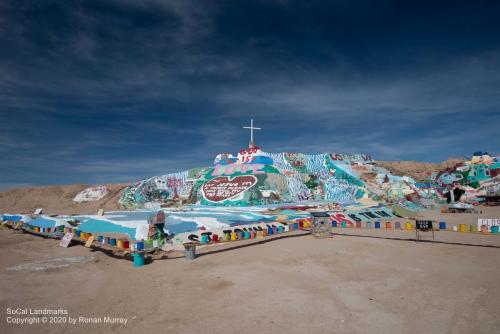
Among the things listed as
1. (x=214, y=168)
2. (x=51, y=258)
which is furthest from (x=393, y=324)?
(x=214, y=168)

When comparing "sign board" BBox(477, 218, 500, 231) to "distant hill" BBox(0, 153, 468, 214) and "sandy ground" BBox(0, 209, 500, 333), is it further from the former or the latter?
"distant hill" BBox(0, 153, 468, 214)

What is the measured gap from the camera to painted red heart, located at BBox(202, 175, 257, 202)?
3638 centimetres

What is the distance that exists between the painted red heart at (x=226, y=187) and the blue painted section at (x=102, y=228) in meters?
17.9

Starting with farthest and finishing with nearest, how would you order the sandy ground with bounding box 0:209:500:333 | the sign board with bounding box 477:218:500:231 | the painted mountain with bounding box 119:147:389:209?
the painted mountain with bounding box 119:147:389:209, the sign board with bounding box 477:218:500:231, the sandy ground with bounding box 0:209:500:333

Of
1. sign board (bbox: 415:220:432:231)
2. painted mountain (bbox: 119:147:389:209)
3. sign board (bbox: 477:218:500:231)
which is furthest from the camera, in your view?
painted mountain (bbox: 119:147:389:209)

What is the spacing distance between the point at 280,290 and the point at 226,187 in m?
31.4

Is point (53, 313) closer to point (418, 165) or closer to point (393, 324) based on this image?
point (393, 324)

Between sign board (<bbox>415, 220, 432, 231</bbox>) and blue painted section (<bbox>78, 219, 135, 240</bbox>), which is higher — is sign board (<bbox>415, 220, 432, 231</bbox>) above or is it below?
above

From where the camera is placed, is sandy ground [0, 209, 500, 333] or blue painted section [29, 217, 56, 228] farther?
blue painted section [29, 217, 56, 228]

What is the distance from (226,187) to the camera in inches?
1503

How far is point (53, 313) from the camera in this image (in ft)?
20.0

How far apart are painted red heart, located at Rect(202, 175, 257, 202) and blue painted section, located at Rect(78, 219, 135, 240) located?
1786 cm

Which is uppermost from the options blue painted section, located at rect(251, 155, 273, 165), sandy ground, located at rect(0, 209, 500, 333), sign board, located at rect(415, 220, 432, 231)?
blue painted section, located at rect(251, 155, 273, 165)

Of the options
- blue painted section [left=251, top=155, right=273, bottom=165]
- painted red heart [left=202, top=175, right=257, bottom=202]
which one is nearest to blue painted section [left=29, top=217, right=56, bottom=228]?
painted red heart [left=202, top=175, right=257, bottom=202]
